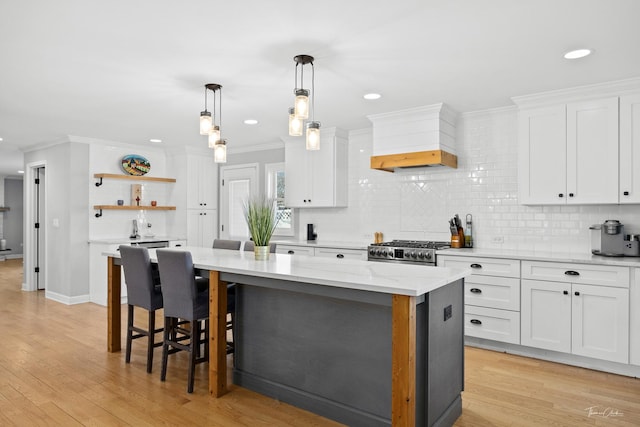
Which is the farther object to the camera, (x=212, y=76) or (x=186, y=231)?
(x=186, y=231)

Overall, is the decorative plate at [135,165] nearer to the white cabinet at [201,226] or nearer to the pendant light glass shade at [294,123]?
the white cabinet at [201,226]

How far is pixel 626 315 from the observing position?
3.38 m

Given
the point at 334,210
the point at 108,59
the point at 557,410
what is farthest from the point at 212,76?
the point at 557,410

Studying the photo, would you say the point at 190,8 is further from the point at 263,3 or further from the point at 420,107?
the point at 420,107

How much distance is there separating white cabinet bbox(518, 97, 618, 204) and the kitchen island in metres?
1.80

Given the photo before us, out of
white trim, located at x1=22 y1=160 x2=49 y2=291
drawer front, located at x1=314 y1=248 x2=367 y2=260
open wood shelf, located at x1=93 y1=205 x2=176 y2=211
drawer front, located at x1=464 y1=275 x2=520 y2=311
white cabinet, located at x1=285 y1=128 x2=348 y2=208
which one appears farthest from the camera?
white trim, located at x1=22 y1=160 x2=49 y2=291

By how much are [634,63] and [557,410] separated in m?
2.54

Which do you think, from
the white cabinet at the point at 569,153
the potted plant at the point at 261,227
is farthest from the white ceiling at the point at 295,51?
the potted plant at the point at 261,227

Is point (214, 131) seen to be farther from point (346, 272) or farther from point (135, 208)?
point (135, 208)

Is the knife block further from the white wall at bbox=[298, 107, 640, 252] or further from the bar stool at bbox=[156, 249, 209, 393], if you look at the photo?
the bar stool at bbox=[156, 249, 209, 393]

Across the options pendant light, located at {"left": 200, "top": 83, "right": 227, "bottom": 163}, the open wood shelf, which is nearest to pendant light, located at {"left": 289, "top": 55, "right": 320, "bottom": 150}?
pendant light, located at {"left": 200, "top": 83, "right": 227, "bottom": 163}

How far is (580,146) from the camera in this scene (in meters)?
3.82

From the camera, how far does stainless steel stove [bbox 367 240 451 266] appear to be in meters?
4.29

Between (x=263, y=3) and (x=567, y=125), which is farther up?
(x=263, y=3)
